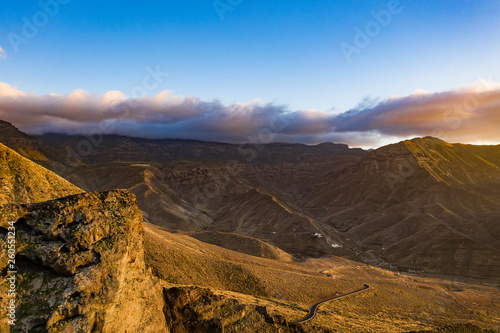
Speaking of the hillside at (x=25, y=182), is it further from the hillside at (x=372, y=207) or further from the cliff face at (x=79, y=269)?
the hillside at (x=372, y=207)

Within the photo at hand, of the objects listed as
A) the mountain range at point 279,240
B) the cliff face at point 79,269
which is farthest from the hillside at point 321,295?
the cliff face at point 79,269

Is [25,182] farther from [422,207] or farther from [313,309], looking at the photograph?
[422,207]

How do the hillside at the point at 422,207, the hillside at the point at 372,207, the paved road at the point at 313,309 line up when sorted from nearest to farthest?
1. the paved road at the point at 313,309
2. the hillside at the point at 422,207
3. the hillside at the point at 372,207

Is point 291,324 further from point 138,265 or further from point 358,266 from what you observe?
point 358,266

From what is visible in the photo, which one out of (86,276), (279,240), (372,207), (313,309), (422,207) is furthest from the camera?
(372,207)

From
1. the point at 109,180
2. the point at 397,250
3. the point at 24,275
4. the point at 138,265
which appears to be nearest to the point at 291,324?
the point at 138,265

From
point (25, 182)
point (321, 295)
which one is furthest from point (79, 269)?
point (321, 295)
